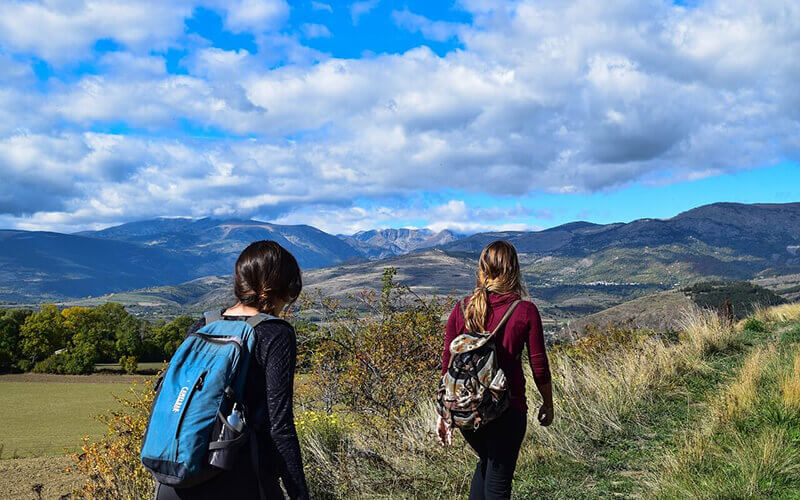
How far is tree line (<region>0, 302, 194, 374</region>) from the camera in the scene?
188 ft

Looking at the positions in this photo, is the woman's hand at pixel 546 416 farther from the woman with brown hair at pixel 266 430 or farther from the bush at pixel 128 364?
the bush at pixel 128 364

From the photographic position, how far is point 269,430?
235 cm

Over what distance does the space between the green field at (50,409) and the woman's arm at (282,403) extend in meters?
26.0

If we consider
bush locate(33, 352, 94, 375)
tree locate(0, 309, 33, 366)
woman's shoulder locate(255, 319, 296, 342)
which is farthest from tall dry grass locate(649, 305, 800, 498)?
tree locate(0, 309, 33, 366)

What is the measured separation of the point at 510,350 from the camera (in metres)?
3.15

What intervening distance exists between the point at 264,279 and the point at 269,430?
0.64m

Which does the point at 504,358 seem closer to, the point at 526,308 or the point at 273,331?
the point at 526,308

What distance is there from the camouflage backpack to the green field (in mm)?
25776

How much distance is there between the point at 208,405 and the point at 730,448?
13.4ft

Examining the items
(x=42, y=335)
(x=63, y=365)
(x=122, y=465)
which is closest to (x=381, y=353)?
(x=122, y=465)

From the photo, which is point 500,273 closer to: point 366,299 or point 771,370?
point 771,370

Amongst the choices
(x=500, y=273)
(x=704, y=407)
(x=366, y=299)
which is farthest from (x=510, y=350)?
(x=366, y=299)

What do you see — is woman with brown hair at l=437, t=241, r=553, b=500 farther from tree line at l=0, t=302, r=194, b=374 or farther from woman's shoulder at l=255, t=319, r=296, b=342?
tree line at l=0, t=302, r=194, b=374

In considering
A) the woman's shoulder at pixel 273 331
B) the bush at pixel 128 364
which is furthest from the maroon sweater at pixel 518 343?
the bush at pixel 128 364
